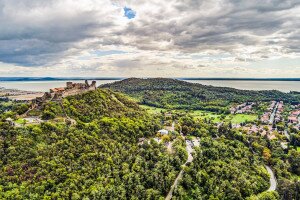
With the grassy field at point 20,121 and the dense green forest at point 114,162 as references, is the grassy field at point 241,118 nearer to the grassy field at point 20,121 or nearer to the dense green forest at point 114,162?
the dense green forest at point 114,162

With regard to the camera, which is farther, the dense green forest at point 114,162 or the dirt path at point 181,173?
the dirt path at point 181,173

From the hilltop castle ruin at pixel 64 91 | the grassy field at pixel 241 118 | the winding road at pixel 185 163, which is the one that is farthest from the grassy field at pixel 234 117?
the hilltop castle ruin at pixel 64 91

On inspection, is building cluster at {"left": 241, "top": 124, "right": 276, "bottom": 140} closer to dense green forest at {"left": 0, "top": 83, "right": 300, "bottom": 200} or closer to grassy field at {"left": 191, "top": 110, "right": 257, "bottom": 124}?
dense green forest at {"left": 0, "top": 83, "right": 300, "bottom": 200}

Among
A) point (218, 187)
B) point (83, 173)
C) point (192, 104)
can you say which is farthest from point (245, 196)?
point (192, 104)

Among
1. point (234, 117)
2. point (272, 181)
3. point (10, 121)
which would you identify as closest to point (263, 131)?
point (234, 117)

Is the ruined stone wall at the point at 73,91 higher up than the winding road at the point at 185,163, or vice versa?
the ruined stone wall at the point at 73,91

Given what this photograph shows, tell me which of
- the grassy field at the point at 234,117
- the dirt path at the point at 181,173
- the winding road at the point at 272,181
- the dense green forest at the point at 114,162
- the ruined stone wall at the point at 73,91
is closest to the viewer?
the dense green forest at the point at 114,162

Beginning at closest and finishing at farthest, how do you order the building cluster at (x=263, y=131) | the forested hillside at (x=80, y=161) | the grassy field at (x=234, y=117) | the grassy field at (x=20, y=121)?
the forested hillside at (x=80, y=161) → the grassy field at (x=20, y=121) → the building cluster at (x=263, y=131) → the grassy field at (x=234, y=117)

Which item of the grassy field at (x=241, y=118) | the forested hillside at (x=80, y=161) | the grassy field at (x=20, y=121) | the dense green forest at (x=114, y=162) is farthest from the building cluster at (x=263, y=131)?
the grassy field at (x=20, y=121)

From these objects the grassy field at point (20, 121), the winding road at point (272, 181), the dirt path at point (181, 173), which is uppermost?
the grassy field at point (20, 121)
